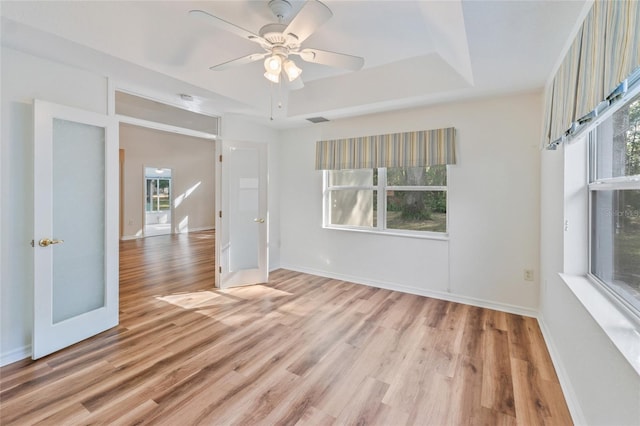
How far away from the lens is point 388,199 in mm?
4207

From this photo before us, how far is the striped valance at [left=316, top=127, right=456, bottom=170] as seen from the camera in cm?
358

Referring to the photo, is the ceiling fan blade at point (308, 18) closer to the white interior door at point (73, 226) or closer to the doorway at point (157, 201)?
the white interior door at point (73, 226)

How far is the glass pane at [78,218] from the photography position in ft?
8.28

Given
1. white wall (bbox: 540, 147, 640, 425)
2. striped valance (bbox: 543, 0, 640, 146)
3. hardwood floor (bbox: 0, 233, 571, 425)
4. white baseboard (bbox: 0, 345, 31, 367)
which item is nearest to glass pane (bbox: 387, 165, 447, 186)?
white wall (bbox: 540, 147, 640, 425)

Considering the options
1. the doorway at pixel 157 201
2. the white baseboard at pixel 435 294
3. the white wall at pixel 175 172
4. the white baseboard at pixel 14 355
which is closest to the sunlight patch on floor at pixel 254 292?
the white baseboard at pixel 435 294

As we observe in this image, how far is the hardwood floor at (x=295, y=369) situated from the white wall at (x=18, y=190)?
1.00ft

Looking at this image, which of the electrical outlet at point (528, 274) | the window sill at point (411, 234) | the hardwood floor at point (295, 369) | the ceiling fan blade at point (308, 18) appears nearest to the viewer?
the ceiling fan blade at point (308, 18)

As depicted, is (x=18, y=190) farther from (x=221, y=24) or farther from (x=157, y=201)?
(x=157, y=201)

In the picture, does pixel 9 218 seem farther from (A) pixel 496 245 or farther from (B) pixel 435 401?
(A) pixel 496 245

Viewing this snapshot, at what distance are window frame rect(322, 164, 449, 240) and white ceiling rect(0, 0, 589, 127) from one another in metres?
1.05

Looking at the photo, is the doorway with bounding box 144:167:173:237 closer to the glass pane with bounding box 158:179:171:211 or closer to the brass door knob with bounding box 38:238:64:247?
the glass pane with bounding box 158:179:171:211

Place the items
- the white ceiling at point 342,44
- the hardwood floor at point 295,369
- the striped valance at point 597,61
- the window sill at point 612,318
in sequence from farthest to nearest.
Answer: the white ceiling at point 342,44 < the hardwood floor at point 295,369 < the window sill at point 612,318 < the striped valance at point 597,61

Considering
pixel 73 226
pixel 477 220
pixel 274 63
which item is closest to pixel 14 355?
pixel 73 226

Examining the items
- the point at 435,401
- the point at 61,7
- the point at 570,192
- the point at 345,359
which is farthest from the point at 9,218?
the point at 570,192
